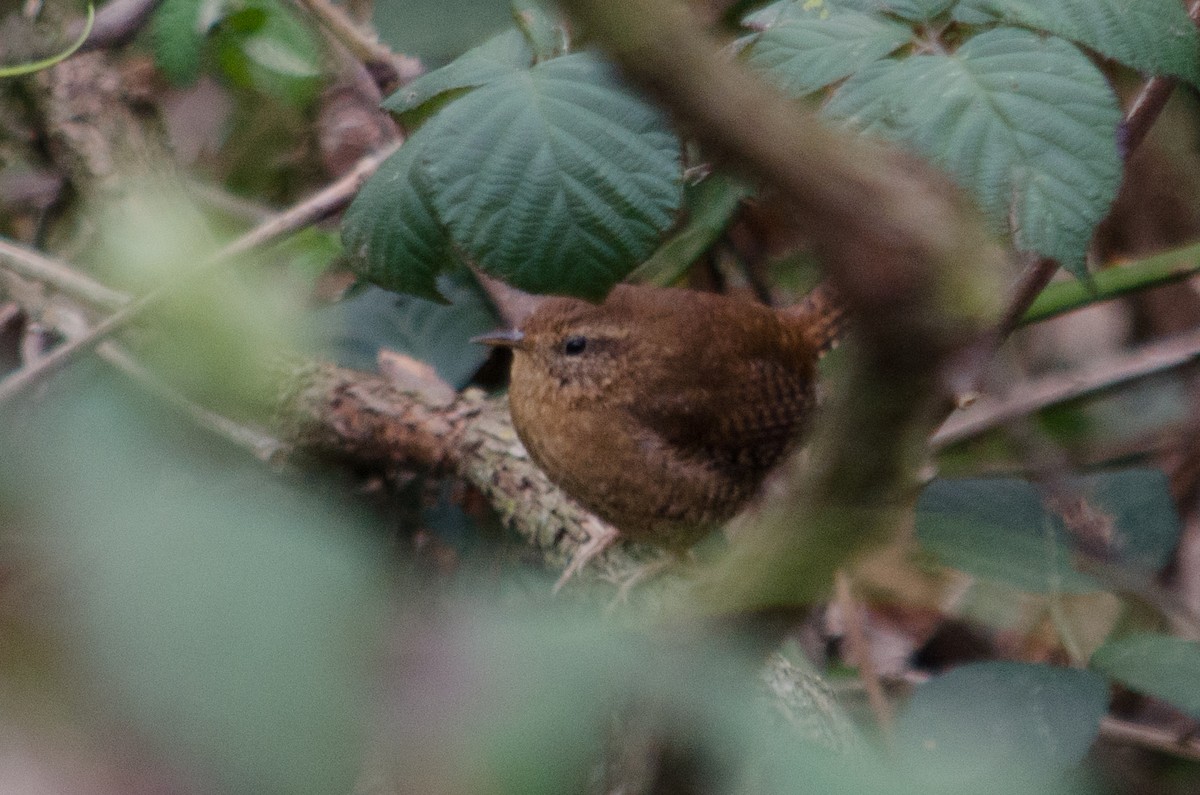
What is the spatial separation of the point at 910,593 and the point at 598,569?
1298 millimetres

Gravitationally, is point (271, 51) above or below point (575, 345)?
above

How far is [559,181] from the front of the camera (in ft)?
3.97

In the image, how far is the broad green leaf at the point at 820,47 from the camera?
121 centimetres

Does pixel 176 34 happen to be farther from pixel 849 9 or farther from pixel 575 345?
pixel 849 9

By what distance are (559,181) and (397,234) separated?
0.35 meters

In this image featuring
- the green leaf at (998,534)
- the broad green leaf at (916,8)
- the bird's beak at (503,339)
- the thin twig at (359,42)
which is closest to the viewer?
the green leaf at (998,534)

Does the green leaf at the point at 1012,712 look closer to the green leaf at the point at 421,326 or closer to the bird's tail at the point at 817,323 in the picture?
the bird's tail at the point at 817,323

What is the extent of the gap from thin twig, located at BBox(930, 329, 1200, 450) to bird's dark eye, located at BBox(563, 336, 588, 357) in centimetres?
93

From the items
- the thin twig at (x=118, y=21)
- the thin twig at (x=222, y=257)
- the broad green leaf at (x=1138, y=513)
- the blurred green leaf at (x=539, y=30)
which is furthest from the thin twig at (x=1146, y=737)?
the thin twig at (x=118, y=21)

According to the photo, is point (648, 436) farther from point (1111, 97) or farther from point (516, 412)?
point (1111, 97)

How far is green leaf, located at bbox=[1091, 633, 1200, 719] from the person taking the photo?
1.31m

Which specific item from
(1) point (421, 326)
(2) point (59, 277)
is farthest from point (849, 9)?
(2) point (59, 277)

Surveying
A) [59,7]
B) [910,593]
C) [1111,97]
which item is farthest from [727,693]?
[59,7]

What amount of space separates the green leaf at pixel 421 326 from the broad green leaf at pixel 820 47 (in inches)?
52.5
